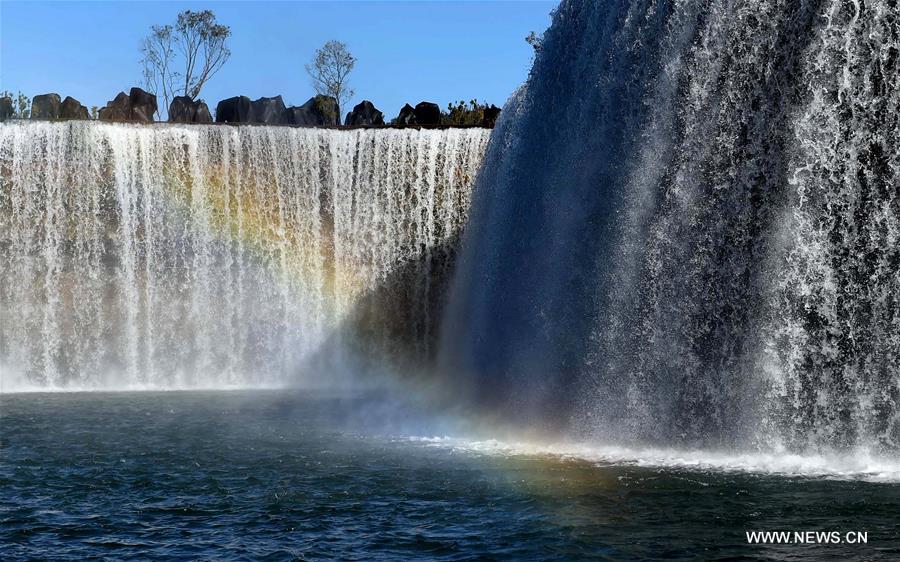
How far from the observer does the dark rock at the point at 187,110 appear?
104ft

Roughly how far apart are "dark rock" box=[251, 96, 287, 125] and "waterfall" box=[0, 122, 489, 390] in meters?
8.79

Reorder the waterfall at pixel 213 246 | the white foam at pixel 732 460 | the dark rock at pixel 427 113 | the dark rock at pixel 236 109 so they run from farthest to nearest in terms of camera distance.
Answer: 1. the dark rock at pixel 236 109
2. the dark rock at pixel 427 113
3. the waterfall at pixel 213 246
4. the white foam at pixel 732 460

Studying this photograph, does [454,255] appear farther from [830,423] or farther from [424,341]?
[830,423]

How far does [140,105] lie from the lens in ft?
101

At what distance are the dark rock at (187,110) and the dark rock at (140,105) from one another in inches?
23.7

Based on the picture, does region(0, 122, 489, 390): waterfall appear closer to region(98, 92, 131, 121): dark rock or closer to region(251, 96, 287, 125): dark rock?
region(98, 92, 131, 121): dark rock

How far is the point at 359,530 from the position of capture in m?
9.15

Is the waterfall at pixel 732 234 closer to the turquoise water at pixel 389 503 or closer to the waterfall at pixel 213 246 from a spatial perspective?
the turquoise water at pixel 389 503

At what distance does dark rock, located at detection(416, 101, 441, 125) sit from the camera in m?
31.5

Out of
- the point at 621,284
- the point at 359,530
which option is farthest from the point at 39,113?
the point at 359,530

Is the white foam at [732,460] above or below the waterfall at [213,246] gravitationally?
below

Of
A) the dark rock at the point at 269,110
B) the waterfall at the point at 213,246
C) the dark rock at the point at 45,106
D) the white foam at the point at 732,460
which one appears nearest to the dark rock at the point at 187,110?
the dark rock at the point at 269,110

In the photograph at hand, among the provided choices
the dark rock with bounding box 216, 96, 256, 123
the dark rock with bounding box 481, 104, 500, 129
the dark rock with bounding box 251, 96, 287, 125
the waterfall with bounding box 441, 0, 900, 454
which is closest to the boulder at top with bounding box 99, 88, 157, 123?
the dark rock with bounding box 216, 96, 256, 123

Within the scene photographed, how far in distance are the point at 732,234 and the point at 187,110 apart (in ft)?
76.7
